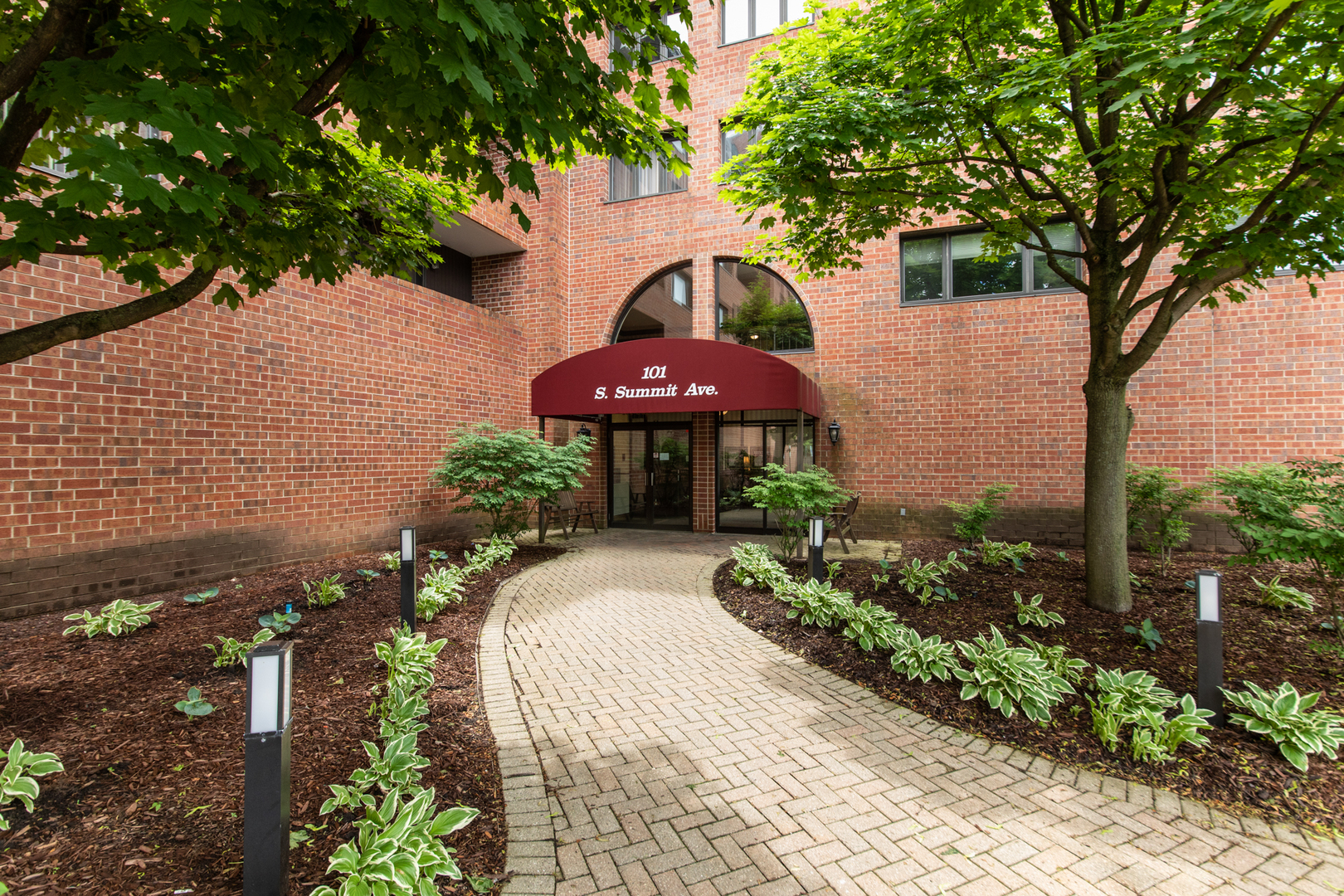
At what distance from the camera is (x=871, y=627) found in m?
4.42

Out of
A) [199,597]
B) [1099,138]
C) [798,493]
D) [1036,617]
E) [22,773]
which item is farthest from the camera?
[798,493]

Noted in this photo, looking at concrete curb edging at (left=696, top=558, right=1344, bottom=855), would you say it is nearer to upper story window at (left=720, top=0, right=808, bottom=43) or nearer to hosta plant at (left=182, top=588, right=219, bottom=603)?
hosta plant at (left=182, top=588, right=219, bottom=603)

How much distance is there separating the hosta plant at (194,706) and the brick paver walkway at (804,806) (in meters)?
1.50

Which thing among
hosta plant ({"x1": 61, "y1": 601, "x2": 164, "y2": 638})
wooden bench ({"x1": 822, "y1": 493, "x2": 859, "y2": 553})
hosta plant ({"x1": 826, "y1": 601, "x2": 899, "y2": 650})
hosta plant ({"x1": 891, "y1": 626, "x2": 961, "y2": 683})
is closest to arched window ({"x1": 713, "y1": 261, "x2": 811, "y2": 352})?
wooden bench ({"x1": 822, "y1": 493, "x2": 859, "y2": 553})

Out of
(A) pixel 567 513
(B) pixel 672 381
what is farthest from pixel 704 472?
(B) pixel 672 381

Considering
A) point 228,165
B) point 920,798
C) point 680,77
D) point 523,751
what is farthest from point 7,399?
point 920,798

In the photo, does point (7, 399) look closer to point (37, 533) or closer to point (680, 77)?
point (37, 533)

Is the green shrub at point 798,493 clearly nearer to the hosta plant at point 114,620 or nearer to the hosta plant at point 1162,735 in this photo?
the hosta plant at point 1162,735

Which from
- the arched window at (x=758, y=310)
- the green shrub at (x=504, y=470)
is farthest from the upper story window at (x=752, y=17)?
the green shrub at (x=504, y=470)

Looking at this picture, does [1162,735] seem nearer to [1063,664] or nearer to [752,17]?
[1063,664]

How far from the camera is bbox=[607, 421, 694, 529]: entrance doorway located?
11719mm

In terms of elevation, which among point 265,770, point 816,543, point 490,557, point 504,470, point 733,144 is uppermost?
point 733,144

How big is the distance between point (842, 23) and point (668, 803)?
682cm

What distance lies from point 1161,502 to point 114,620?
34.3ft
